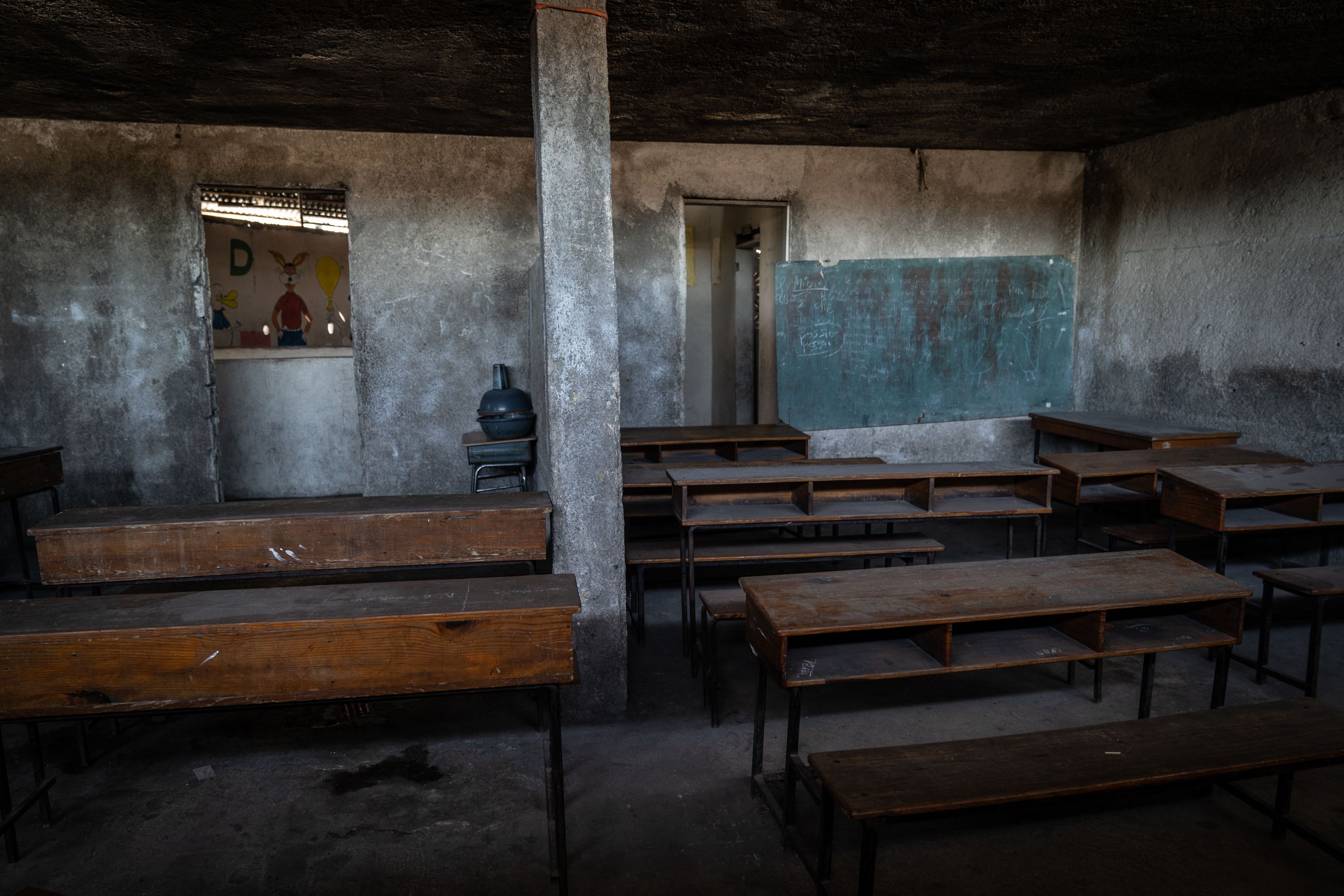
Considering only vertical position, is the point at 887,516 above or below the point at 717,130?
below

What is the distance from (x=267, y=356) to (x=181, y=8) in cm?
416

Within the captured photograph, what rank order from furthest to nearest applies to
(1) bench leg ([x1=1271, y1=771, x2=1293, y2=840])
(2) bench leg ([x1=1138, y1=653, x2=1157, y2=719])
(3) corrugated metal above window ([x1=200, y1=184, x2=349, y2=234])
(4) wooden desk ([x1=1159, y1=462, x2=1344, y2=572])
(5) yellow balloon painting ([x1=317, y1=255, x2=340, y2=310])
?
(5) yellow balloon painting ([x1=317, y1=255, x2=340, y2=310])
(3) corrugated metal above window ([x1=200, y1=184, x2=349, y2=234])
(4) wooden desk ([x1=1159, y1=462, x2=1344, y2=572])
(2) bench leg ([x1=1138, y1=653, x2=1157, y2=719])
(1) bench leg ([x1=1271, y1=771, x2=1293, y2=840])

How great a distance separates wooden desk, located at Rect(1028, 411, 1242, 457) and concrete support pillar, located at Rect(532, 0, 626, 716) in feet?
13.5

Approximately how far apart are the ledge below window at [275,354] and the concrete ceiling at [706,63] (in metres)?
2.22

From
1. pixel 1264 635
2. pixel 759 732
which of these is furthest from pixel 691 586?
pixel 1264 635

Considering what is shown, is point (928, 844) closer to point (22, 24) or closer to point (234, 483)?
point (22, 24)

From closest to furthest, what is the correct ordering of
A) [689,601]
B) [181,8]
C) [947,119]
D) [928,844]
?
[928,844]
[181,8]
[689,601]
[947,119]

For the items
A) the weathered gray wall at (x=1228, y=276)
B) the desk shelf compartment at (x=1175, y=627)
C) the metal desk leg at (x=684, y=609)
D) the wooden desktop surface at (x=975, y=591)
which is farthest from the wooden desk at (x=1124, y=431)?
the metal desk leg at (x=684, y=609)

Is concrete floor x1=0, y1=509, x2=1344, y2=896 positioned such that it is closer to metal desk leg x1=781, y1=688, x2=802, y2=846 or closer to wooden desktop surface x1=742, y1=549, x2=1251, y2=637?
metal desk leg x1=781, y1=688, x2=802, y2=846

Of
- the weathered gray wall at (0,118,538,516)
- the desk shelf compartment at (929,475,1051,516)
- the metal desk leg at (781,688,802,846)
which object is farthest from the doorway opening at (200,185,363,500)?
the metal desk leg at (781,688,802,846)

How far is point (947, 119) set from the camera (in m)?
5.80

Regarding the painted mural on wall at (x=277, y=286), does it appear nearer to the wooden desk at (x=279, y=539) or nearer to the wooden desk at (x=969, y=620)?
the wooden desk at (x=279, y=539)

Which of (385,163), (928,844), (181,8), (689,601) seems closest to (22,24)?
(181,8)

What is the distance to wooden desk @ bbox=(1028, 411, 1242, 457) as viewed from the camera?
5438mm
